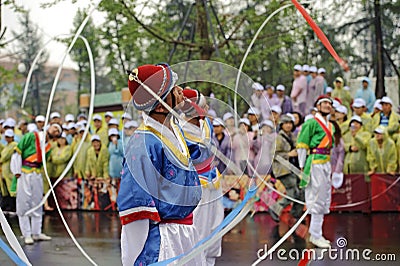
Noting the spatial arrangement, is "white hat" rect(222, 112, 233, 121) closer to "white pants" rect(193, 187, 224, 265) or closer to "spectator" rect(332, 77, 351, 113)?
"white pants" rect(193, 187, 224, 265)

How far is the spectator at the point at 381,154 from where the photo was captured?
1323 cm

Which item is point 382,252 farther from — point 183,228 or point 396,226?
point 183,228

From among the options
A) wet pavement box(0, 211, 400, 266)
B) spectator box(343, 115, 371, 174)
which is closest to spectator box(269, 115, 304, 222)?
wet pavement box(0, 211, 400, 266)

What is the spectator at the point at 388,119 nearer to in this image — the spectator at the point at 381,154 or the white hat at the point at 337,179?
the spectator at the point at 381,154

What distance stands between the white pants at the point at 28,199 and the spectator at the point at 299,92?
623 cm

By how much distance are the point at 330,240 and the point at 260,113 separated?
171 inches

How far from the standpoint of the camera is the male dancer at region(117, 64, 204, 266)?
4.47 m

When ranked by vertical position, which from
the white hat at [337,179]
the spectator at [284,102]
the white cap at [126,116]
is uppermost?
the spectator at [284,102]

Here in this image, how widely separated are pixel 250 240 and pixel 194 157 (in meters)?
→ 4.32

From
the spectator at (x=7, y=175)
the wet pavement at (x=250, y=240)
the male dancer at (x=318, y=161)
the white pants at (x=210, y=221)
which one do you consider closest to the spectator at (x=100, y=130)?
the spectator at (x=7, y=175)

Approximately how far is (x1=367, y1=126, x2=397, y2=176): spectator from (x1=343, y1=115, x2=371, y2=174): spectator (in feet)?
0.53

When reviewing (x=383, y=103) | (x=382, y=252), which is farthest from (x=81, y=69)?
(x=382, y=252)

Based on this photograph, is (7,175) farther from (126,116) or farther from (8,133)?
(126,116)

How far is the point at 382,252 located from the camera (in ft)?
29.6
